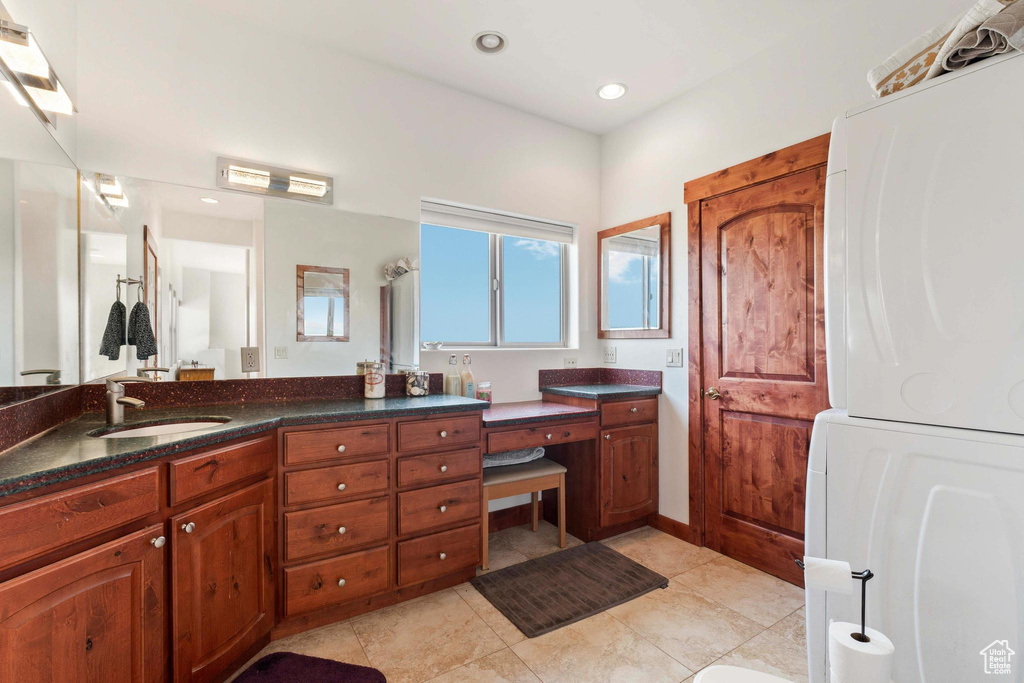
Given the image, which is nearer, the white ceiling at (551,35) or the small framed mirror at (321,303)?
the white ceiling at (551,35)

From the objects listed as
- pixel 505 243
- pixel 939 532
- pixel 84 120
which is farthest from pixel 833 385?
pixel 84 120

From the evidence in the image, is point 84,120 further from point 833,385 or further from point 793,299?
point 793,299

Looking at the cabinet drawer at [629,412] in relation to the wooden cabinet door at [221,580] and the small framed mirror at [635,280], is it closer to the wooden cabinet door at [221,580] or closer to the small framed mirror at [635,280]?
the small framed mirror at [635,280]

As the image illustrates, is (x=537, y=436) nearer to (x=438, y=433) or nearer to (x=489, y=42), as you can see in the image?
(x=438, y=433)

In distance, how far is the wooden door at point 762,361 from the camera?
2.21 metres

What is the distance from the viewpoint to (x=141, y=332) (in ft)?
6.46

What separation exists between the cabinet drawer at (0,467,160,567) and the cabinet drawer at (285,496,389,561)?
592mm

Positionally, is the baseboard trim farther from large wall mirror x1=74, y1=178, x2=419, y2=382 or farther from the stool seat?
large wall mirror x1=74, y1=178, x2=419, y2=382

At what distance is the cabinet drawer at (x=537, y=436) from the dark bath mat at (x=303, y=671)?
1030 millimetres

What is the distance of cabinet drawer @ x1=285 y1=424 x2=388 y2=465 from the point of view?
5.91 ft

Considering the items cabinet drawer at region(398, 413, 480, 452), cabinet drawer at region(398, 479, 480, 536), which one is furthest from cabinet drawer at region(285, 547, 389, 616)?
cabinet drawer at region(398, 413, 480, 452)

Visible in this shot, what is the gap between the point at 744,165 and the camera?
2461 millimetres

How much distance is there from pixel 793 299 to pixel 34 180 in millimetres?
3008

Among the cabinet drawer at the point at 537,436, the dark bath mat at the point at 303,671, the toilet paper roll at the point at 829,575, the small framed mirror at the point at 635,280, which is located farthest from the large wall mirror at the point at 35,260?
the small framed mirror at the point at 635,280
